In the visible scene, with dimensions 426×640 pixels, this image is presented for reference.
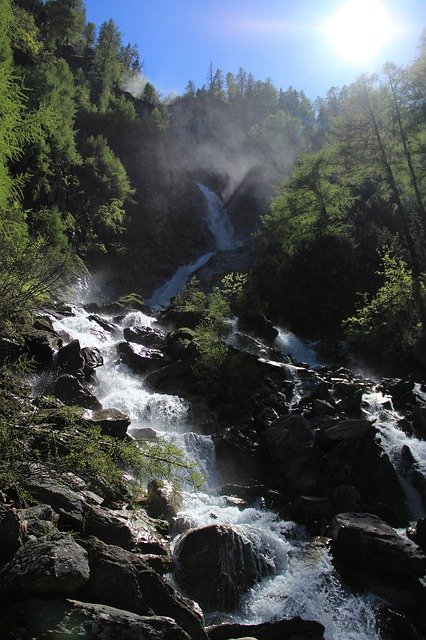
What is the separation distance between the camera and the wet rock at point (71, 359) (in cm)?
1742

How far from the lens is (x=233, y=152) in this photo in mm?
71875

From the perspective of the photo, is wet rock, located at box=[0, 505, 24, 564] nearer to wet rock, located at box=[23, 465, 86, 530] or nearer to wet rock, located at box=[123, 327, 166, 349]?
wet rock, located at box=[23, 465, 86, 530]

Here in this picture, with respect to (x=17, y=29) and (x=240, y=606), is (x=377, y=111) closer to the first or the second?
(x=17, y=29)

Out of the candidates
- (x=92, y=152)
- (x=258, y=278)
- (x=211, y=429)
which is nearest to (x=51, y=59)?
(x=92, y=152)

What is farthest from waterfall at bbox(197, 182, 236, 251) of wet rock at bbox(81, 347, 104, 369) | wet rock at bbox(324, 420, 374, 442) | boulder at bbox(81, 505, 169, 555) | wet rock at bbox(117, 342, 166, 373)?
boulder at bbox(81, 505, 169, 555)

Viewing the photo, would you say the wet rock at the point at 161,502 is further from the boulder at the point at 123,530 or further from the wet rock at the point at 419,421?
the wet rock at the point at 419,421

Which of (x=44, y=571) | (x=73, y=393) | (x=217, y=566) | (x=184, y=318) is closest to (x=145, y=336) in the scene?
(x=184, y=318)

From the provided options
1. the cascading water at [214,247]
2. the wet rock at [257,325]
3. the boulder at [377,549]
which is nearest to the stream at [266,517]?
the boulder at [377,549]

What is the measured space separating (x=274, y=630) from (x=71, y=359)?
12.7 metres

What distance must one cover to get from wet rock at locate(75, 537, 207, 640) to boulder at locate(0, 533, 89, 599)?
0.50m

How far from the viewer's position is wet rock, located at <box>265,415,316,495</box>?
13.5 meters

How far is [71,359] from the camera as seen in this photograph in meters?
17.7

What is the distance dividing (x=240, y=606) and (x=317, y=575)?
1897 mm

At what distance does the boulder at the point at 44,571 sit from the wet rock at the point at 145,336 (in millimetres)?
17118
